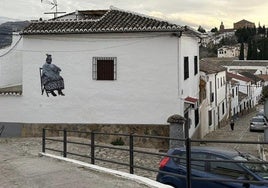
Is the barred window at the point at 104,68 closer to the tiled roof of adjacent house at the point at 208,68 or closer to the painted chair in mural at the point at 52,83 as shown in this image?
the painted chair in mural at the point at 52,83

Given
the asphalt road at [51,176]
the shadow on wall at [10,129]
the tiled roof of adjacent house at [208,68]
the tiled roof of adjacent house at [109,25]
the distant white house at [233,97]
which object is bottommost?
the asphalt road at [51,176]

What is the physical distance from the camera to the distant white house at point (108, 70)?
61.4ft

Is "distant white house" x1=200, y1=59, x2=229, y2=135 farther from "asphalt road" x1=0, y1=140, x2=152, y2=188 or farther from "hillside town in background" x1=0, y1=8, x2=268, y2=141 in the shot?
"asphalt road" x1=0, y1=140, x2=152, y2=188

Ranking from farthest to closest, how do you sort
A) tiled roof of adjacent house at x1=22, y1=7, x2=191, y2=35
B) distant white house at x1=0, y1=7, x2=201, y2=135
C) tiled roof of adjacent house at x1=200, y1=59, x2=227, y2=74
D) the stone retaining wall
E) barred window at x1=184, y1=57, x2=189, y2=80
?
tiled roof of adjacent house at x1=200, y1=59, x2=227, y2=74 < barred window at x1=184, y1=57, x2=189, y2=80 < the stone retaining wall < distant white house at x1=0, y1=7, x2=201, y2=135 < tiled roof of adjacent house at x1=22, y1=7, x2=191, y2=35

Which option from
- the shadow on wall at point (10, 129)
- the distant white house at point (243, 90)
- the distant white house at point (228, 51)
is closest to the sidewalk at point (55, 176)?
the shadow on wall at point (10, 129)

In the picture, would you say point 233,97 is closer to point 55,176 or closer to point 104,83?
point 104,83

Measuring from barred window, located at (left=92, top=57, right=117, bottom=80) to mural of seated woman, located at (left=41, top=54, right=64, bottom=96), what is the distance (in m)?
1.68

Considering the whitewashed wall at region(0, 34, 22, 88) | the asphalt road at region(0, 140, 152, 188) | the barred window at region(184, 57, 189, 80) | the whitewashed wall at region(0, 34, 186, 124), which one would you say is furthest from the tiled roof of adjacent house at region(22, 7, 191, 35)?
the asphalt road at region(0, 140, 152, 188)

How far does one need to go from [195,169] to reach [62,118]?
12.8 meters

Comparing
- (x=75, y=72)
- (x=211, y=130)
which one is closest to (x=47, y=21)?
(x=75, y=72)

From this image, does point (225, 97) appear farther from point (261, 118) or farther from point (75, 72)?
point (75, 72)

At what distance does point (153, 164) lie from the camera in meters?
14.1

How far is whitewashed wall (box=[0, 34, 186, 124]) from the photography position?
61.6 ft

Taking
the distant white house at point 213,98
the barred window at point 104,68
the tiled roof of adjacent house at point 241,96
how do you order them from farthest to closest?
the tiled roof of adjacent house at point 241,96, the distant white house at point 213,98, the barred window at point 104,68
